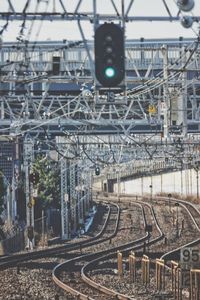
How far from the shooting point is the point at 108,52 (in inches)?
377

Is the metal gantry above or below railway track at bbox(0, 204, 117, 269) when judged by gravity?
above

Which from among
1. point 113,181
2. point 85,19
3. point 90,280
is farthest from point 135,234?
point 113,181

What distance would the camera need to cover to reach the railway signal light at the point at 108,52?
31.4ft

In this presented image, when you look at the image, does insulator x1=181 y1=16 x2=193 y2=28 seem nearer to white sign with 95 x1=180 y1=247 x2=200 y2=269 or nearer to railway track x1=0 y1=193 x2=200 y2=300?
white sign with 95 x1=180 y1=247 x2=200 y2=269

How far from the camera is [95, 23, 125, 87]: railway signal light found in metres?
9.56

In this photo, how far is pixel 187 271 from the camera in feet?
43.9

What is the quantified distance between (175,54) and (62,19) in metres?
16.0

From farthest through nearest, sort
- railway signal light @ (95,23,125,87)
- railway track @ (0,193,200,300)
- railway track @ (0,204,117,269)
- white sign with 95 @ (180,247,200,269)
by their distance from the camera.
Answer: railway track @ (0,204,117,269), railway track @ (0,193,200,300), white sign with 95 @ (180,247,200,269), railway signal light @ (95,23,125,87)

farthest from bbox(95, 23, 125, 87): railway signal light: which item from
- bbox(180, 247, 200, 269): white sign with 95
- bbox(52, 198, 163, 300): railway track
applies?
bbox(52, 198, 163, 300): railway track

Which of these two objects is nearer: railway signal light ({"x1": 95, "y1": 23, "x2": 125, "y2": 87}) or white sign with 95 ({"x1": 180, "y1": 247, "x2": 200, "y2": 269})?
railway signal light ({"x1": 95, "y1": 23, "x2": 125, "y2": 87})

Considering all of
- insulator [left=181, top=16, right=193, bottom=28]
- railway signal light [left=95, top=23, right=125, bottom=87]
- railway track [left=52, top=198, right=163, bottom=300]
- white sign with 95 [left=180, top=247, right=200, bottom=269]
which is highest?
insulator [left=181, top=16, right=193, bottom=28]

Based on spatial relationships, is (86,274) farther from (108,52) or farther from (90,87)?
(108,52)

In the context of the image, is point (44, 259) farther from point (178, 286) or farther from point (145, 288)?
point (178, 286)

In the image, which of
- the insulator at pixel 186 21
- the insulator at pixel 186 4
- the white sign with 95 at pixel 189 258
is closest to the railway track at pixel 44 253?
the white sign with 95 at pixel 189 258
